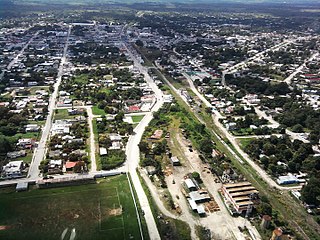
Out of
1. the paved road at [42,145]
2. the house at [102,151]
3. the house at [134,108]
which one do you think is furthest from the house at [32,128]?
the house at [134,108]

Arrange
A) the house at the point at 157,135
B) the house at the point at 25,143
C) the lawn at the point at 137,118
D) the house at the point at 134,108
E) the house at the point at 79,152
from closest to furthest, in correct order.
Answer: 1. the house at the point at 79,152
2. the house at the point at 25,143
3. the house at the point at 157,135
4. the lawn at the point at 137,118
5. the house at the point at 134,108

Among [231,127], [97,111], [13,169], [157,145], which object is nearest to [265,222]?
[157,145]

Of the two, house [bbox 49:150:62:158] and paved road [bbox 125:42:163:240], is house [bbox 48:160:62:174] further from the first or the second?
paved road [bbox 125:42:163:240]

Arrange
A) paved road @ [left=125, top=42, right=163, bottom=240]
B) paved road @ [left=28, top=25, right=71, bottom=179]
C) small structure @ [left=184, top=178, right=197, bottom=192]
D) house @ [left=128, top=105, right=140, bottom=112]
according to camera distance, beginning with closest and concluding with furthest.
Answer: paved road @ [left=125, top=42, right=163, bottom=240] < small structure @ [left=184, top=178, right=197, bottom=192] < paved road @ [left=28, top=25, right=71, bottom=179] < house @ [left=128, top=105, right=140, bottom=112]

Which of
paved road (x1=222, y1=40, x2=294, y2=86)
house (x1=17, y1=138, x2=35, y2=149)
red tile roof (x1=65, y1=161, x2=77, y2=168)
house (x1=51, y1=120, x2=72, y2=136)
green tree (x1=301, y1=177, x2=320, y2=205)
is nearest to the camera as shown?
green tree (x1=301, y1=177, x2=320, y2=205)

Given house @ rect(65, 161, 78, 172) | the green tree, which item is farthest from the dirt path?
house @ rect(65, 161, 78, 172)

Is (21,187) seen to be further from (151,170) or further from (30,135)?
(151,170)

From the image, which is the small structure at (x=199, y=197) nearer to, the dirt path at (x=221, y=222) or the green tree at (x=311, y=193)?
the dirt path at (x=221, y=222)
